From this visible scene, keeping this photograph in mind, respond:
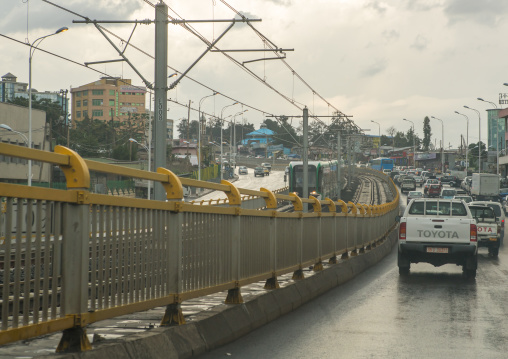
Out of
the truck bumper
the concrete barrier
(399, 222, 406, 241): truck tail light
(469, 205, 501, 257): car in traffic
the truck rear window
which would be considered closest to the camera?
the concrete barrier

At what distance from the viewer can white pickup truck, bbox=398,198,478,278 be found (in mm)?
18062

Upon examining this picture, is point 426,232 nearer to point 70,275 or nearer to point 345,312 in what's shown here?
point 345,312

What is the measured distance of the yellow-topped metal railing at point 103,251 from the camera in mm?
5180

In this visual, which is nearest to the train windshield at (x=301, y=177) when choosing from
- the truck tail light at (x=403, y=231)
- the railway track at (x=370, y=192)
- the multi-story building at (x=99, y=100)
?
the railway track at (x=370, y=192)

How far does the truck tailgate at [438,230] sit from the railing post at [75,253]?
13.4 meters

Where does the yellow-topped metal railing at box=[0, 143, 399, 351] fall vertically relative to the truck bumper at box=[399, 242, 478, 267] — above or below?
above

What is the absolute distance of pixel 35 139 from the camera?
Result: 189 feet

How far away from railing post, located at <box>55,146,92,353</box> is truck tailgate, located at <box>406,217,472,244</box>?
13.4m

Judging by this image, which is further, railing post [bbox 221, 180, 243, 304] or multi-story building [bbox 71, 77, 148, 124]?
multi-story building [bbox 71, 77, 148, 124]

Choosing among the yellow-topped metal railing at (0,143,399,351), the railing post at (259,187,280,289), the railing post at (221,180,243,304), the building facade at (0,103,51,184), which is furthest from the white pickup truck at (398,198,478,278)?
the building facade at (0,103,51,184)

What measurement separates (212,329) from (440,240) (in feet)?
35.8

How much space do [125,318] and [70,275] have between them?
2853 millimetres

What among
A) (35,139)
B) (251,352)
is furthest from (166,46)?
(35,139)

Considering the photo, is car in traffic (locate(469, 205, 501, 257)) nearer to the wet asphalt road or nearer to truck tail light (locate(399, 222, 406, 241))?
truck tail light (locate(399, 222, 406, 241))
